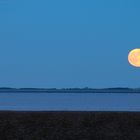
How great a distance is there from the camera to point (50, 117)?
2116 centimetres

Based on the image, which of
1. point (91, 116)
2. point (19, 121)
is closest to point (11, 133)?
point (19, 121)

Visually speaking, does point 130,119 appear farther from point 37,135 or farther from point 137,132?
point 37,135

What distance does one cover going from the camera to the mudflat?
2016cm

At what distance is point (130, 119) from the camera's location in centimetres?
2094

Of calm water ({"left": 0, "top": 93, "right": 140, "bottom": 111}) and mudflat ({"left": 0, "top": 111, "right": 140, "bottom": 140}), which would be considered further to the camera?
calm water ({"left": 0, "top": 93, "right": 140, "bottom": 111})

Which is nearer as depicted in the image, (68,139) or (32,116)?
(68,139)

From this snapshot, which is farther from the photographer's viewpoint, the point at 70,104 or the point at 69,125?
the point at 70,104

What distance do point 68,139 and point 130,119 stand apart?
2.18m

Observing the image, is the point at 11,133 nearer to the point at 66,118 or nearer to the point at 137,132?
the point at 66,118

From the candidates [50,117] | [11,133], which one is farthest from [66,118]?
[11,133]

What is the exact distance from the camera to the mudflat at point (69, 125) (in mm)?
20156

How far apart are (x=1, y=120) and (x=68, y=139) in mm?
2289

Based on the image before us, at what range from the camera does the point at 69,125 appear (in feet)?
67.9

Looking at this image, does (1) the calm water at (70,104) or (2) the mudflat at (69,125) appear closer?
(2) the mudflat at (69,125)
